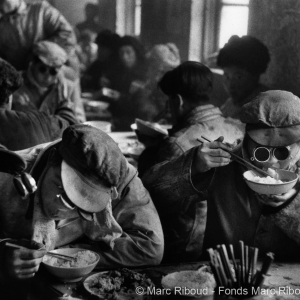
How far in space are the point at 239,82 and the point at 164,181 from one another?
193 cm

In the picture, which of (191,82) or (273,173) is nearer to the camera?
(273,173)

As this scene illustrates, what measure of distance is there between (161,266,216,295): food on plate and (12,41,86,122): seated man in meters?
3.05

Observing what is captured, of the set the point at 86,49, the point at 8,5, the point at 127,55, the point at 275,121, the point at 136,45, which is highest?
the point at 8,5

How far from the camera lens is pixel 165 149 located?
3.70 m

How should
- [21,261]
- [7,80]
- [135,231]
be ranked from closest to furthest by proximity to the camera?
[21,261]
[135,231]
[7,80]

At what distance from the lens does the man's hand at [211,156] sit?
2768 mm

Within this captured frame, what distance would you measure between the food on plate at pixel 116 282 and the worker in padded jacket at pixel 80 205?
192 mm

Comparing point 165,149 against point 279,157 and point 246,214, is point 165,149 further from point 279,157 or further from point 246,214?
point 279,157

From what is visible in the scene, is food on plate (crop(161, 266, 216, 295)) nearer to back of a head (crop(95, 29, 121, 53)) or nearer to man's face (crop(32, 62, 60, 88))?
man's face (crop(32, 62, 60, 88))

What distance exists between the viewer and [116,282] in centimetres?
242

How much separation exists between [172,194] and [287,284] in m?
0.80

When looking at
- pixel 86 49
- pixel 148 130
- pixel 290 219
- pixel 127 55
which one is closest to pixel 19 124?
pixel 148 130

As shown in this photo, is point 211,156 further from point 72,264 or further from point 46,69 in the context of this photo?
point 46,69

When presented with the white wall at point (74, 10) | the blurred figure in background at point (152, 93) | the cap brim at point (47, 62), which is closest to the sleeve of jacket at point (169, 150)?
the cap brim at point (47, 62)
